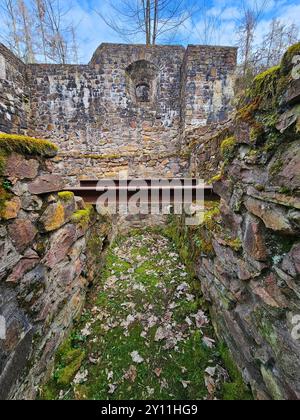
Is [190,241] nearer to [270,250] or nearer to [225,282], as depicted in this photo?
[225,282]

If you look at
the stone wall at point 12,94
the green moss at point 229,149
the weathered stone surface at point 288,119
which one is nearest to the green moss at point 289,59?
the weathered stone surface at point 288,119

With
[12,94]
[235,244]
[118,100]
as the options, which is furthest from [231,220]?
[12,94]

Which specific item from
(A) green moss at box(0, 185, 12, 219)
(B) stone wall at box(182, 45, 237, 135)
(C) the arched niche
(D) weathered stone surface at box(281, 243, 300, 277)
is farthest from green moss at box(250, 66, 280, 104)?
(C) the arched niche

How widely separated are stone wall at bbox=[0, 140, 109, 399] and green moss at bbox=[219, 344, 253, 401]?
1.62 metres

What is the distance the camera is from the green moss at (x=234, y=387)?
5.12ft

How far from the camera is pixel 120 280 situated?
9.65 ft

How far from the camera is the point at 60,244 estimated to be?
Answer: 200 cm

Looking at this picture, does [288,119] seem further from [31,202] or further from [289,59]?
[31,202]

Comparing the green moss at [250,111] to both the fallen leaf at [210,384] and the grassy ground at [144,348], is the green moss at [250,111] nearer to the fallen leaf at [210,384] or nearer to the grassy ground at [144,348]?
the grassy ground at [144,348]

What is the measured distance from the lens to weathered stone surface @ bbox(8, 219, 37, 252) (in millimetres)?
1441

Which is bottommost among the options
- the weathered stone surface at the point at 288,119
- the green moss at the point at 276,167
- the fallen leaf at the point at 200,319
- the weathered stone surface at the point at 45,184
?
the fallen leaf at the point at 200,319

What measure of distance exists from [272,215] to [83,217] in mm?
2120

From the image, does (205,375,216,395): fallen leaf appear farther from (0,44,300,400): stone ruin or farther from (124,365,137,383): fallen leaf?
(124,365,137,383): fallen leaf

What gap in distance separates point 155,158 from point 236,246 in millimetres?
4269
